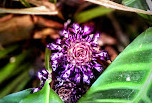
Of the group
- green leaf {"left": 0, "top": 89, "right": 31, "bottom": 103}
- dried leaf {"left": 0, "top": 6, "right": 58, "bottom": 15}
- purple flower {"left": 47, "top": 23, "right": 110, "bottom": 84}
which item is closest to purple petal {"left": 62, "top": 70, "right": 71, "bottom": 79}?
purple flower {"left": 47, "top": 23, "right": 110, "bottom": 84}

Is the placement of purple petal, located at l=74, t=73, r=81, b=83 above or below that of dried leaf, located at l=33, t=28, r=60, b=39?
below

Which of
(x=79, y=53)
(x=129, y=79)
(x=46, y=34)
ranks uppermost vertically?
(x=46, y=34)

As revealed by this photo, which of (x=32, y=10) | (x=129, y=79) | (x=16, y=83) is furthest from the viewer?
(x=16, y=83)

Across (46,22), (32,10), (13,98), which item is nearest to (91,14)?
(46,22)

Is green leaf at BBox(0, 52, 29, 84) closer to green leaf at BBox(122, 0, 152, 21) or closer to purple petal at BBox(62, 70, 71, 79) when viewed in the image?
purple petal at BBox(62, 70, 71, 79)

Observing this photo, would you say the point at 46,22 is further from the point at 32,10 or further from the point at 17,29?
the point at 32,10

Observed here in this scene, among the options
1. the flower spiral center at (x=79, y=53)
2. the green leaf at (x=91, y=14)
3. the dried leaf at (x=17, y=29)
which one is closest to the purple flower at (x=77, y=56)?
the flower spiral center at (x=79, y=53)

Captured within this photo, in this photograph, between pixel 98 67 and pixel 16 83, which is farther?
pixel 16 83
